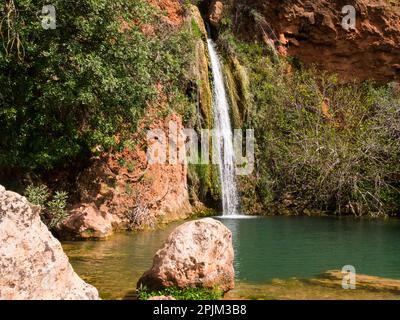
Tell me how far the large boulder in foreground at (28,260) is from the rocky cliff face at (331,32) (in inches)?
905

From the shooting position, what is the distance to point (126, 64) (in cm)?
1551

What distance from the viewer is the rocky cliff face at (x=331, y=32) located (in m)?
27.5

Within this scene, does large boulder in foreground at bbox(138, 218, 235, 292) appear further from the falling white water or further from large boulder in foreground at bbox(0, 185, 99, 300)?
the falling white water

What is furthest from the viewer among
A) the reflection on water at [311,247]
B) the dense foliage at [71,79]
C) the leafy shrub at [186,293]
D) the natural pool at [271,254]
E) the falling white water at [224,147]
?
the falling white water at [224,147]

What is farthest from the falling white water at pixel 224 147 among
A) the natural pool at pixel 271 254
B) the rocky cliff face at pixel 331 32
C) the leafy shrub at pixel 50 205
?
the leafy shrub at pixel 50 205

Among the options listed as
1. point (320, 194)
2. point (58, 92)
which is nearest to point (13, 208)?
point (58, 92)

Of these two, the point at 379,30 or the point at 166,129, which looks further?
the point at 379,30

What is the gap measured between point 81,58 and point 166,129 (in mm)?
6549

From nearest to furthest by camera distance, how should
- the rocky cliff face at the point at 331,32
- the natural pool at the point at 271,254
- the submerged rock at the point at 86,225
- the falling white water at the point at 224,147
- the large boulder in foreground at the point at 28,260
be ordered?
the large boulder in foreground at the point at 28,260 < the natural pool at the point at 271,254 < the submerged rock at the point at 86,225 < the falling white water at the point at 224,147 < the rocky cliff face at the point at 331,32

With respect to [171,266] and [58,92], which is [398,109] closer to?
[58,92]

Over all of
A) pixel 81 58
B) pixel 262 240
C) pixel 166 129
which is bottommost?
pixel 262 240

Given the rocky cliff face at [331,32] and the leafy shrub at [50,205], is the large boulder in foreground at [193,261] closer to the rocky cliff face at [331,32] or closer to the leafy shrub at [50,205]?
the leafy shrub at [50,205]

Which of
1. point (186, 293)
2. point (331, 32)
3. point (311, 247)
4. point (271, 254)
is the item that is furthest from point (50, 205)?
point (331, 32)

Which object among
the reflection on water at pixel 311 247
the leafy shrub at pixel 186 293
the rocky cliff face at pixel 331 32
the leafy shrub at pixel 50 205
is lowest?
the reflection on water at pixel 311 247
